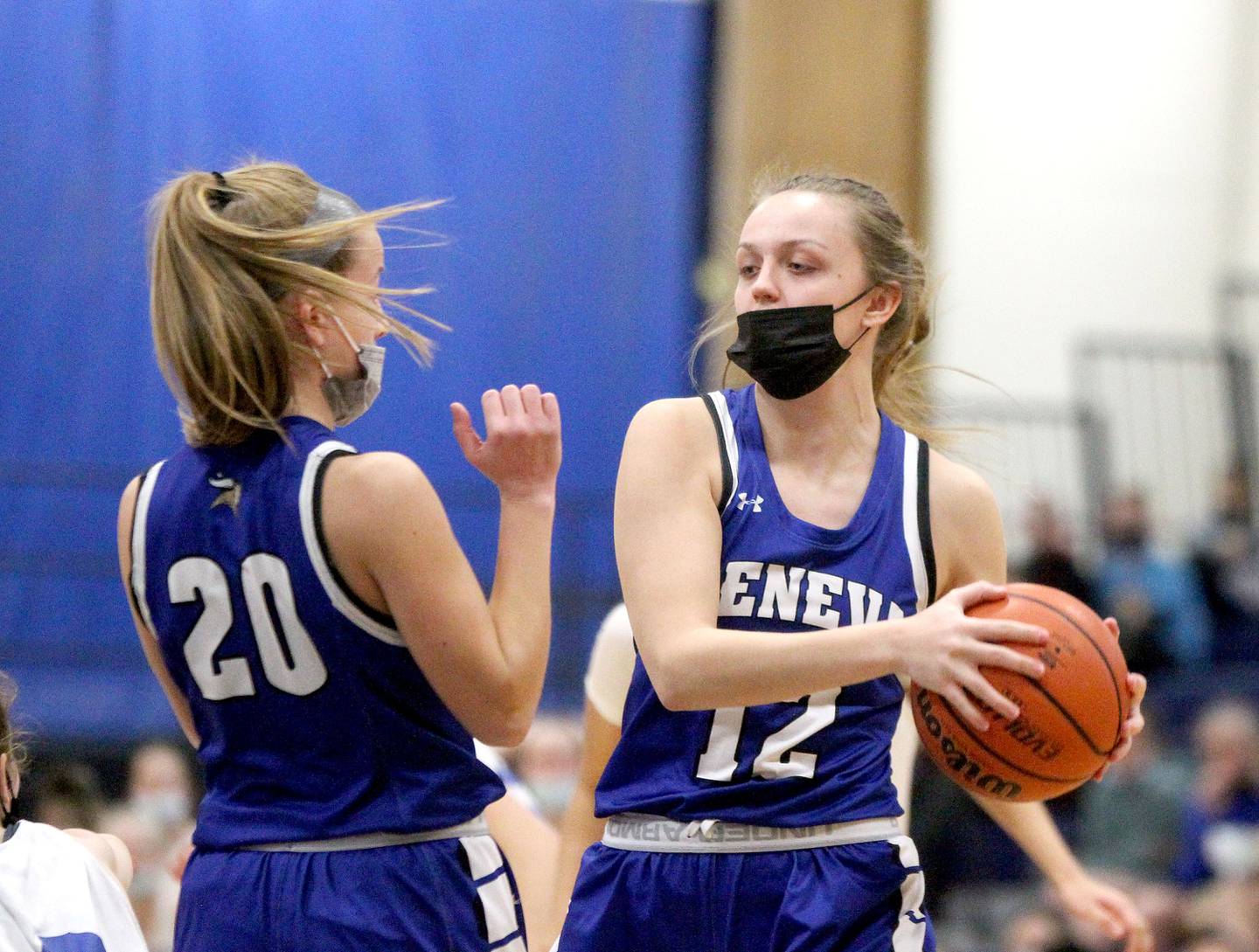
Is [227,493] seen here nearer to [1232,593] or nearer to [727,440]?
[727,440]

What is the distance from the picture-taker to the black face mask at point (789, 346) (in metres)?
2.50

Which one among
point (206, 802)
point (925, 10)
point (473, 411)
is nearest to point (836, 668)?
point (206, 802)

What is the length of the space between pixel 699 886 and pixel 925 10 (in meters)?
7.55

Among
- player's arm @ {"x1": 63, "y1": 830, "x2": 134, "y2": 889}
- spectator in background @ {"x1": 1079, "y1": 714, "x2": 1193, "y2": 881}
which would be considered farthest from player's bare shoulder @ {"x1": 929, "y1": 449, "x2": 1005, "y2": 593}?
spectator in background @ {"x1": 1079, "y1": 714, "x2": 1193, "y2": 881}

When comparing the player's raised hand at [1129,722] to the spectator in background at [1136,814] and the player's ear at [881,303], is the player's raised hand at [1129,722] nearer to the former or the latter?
the player's ear at [881,303]

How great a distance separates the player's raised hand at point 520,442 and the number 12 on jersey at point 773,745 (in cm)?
43

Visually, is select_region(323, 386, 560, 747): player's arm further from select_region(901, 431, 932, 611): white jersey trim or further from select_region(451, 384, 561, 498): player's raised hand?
select_region(901, 431, 932, 611): white jersey trim

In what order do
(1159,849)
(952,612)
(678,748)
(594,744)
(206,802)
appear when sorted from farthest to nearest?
1. (1159,849)
2. (594,744)
3. (678,748)
4. (206,802)
5. (952,612)

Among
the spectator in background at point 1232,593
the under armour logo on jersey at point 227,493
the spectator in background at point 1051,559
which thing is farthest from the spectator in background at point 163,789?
the spectator in background at point 1232,593

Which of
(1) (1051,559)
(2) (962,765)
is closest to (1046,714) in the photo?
(2) (962,765)

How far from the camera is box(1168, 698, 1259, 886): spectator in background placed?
688 centimetres

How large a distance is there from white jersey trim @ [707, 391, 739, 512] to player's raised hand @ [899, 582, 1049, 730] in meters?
0.42

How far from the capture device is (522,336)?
30.2ft

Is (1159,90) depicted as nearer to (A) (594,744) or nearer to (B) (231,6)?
(B) (231,6)
